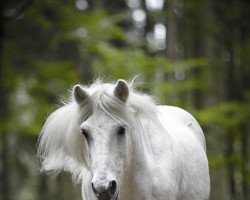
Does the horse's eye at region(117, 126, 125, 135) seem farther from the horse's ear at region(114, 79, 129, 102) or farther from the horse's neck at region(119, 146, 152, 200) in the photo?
the horse's neck at region(119, 146, 152, 200)

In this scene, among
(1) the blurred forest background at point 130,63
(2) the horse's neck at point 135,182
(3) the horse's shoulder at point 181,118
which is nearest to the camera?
(2) the horse's neck at point 135,182

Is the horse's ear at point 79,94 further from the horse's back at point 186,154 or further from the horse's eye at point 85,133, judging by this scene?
the horse's back at point 186,154

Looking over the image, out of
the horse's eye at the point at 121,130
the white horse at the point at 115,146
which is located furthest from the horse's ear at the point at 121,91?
the horse's eye at the point at 121,130

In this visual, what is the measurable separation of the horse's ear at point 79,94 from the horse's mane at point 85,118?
50 millimetres

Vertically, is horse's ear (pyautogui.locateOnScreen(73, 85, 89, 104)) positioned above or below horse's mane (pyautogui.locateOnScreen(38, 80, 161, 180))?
above

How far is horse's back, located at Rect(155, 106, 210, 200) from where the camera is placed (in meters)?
7.06

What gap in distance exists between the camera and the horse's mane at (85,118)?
19.2 ft

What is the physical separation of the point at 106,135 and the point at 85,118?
0.43 metres

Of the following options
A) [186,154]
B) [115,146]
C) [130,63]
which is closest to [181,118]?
[186,154]

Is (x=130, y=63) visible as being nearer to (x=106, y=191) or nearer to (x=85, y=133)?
(x=85, y=133)

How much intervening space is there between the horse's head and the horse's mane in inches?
0.4

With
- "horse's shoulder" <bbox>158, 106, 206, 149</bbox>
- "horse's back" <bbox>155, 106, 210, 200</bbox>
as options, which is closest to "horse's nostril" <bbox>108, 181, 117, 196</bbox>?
"horse's back" <bbox>155, 106, 210, 200</bbox>

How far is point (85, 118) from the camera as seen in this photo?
19.5 feet

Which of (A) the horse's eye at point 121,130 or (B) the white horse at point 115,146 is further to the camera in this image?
→ (A) the horse's eye at point 121,130
